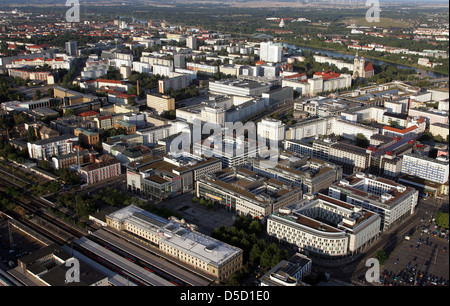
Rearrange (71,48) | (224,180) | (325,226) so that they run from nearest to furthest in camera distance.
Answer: (325,226), (224,180), (71,48)

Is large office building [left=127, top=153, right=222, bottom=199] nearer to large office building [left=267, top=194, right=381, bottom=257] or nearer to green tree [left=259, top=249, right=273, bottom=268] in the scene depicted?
large office building [left=267, top=194, right=381, bottom=257]

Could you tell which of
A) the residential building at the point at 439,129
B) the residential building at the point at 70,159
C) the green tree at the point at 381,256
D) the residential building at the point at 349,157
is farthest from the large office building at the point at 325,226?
the residential building at the point at 439,129

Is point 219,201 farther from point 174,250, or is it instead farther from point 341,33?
point 341,33

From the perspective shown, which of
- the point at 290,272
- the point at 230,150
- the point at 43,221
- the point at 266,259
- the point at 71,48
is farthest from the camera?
the point at 71,48

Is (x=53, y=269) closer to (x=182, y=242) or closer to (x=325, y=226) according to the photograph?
(x=182, y=242)

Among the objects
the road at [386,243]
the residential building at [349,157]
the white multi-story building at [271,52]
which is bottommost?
the road at [386,243]

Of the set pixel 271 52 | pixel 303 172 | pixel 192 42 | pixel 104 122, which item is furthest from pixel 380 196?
pixel 192 42

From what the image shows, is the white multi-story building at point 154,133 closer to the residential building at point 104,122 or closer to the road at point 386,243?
the residential building at point 104,122
